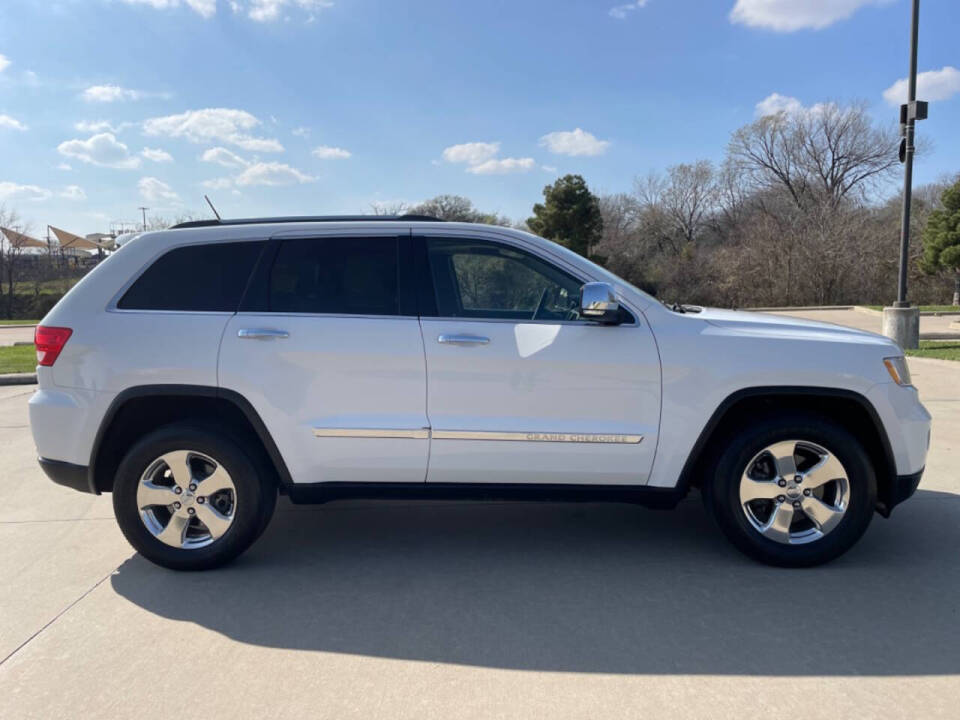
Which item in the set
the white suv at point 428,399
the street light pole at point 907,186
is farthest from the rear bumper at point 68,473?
the street light pole at point 907,186

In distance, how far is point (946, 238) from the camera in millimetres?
30656

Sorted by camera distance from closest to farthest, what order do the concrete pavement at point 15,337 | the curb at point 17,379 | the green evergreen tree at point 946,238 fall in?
the curb at point 17,379, the concrete pavement at point 15,337, the green evergreen tree at point 946,238

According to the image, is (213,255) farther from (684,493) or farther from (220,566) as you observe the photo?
(684,493)


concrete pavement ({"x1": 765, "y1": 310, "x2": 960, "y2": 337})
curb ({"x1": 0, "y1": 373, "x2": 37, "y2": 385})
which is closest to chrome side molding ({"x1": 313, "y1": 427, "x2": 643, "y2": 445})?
curb ({"x1": 0, "y1": 373, "x2": 37, "y2": 385})

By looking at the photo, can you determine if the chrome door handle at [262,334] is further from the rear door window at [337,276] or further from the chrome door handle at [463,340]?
the chrome door handle at [463,340]

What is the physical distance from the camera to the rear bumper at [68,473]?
3.85 metres

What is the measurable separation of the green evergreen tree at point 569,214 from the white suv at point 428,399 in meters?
35.8

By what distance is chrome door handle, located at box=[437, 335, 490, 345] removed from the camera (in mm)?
3707

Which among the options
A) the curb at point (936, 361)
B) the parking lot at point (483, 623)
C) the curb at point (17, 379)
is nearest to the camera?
the parking lot at point (483, 623)

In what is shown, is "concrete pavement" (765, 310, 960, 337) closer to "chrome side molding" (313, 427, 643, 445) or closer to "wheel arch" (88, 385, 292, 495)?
"chrome side molding" (313, 427, 643, 445)

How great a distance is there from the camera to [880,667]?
2.89 metres

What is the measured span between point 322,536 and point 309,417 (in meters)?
1.09


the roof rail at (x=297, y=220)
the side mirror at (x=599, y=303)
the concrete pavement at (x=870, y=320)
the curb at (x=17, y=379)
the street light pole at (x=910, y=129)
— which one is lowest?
the curb at (x=17, y=379)

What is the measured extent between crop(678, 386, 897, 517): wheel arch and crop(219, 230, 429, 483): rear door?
151 cm
